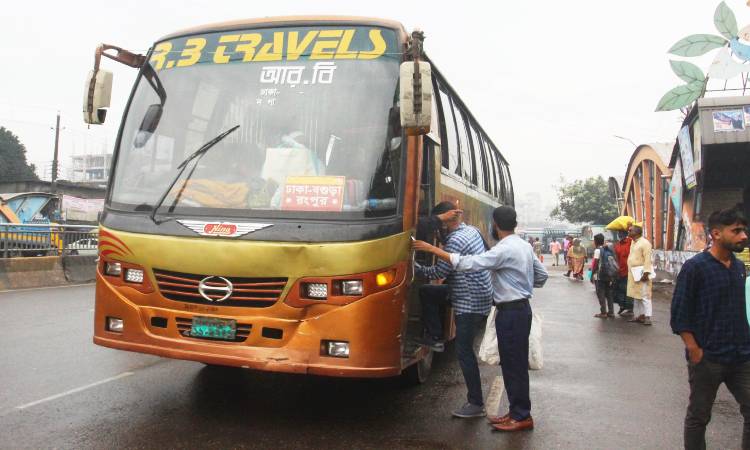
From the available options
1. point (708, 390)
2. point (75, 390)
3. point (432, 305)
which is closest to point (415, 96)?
point (432, 305)

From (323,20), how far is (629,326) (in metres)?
7.96

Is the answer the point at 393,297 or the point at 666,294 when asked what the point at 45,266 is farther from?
the point at 666,294

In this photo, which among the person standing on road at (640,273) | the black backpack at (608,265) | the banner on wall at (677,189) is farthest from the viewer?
the banner on wall at (677,189)

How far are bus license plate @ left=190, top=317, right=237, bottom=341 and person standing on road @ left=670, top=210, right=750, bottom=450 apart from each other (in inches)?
111

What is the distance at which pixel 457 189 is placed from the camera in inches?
288

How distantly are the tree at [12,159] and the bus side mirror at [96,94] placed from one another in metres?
56.7

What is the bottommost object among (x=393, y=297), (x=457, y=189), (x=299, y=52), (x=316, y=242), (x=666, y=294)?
(x=666, y=294)

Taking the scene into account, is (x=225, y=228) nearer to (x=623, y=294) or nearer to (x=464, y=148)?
(x=464, y=148)

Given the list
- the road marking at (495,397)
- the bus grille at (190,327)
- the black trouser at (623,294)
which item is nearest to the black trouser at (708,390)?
the road marking at (495,397)

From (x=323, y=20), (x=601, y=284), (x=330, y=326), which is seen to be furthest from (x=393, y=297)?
(x=601, y=284)

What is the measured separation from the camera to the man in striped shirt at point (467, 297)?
194 inches

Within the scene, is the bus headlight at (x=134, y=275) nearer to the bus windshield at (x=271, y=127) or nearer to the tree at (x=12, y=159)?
the bus windshield at (x=271, y=127)

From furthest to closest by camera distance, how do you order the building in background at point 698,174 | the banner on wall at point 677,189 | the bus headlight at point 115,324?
the banner on wall at point 677,189, the building in background at point 698,174, the bus headlight at point 115,324

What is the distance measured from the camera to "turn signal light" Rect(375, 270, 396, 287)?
439cm
